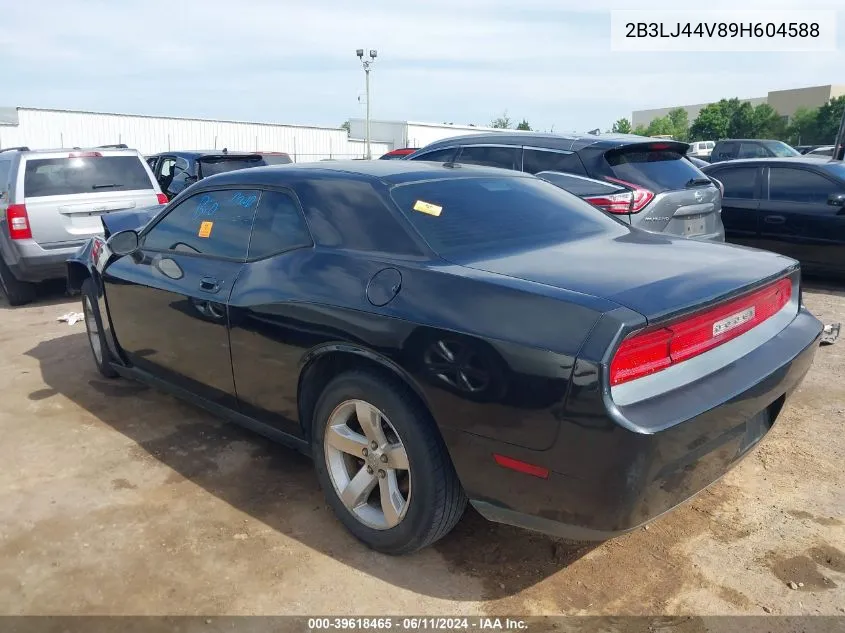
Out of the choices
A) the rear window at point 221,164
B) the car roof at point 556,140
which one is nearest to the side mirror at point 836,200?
the car roof at point 556,140

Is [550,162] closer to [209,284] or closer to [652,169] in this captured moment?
[652,169]

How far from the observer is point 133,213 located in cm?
693

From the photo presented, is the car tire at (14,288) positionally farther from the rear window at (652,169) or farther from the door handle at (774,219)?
the door handle at (774,219)

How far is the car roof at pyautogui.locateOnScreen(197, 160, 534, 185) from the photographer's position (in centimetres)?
326

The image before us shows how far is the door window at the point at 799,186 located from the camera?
7.46 meters

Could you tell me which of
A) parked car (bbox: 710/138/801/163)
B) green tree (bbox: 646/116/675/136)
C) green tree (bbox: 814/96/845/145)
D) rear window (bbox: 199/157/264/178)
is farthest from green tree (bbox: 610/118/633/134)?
rear window (bbox: 199/157/264/178)

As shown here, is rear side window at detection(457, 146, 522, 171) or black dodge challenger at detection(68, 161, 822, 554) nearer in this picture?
black dodge challenger at detection(68, 161, 822, 554)

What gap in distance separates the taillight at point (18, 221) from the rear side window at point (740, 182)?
25.6ft

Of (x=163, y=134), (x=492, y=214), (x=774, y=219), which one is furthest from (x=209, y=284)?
(x=163, y=134)

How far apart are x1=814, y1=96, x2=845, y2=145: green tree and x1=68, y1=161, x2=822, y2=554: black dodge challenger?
52.5 meters

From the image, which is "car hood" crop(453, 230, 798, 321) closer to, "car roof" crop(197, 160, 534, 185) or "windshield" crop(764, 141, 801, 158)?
"car roof" crop(197, 160, 534, 185)

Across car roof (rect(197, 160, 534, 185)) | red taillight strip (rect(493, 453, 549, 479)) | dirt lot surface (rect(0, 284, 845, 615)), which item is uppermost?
car roof (rect(197, 160, 534, 185))

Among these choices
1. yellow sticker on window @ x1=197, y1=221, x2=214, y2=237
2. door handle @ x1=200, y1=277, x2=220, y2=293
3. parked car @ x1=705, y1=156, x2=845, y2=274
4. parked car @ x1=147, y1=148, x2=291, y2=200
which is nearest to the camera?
door handle @ x1=200, y1=277, x2=220, y2=293

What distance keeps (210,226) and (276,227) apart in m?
0.58
